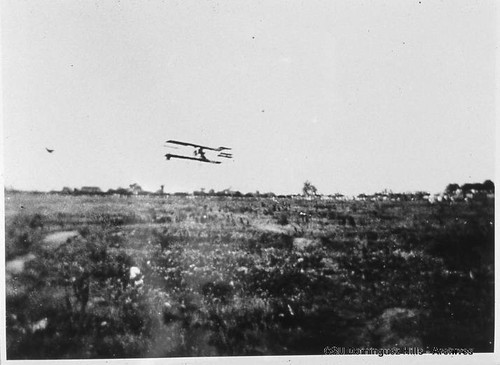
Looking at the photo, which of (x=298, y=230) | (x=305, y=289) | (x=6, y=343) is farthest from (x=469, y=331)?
(x=6, y=343)

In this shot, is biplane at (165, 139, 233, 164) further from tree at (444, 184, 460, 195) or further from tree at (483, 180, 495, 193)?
tree at (483, 180, 495, 193)

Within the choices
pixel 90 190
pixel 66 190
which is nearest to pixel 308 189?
pixel 90 190

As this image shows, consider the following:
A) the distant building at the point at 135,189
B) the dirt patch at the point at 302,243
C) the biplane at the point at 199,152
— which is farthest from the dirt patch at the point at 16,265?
the dirt patch at the point at 302,243

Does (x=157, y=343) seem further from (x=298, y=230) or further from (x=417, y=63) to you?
(x=417, y=63)

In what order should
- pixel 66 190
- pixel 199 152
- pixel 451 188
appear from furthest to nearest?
pixel 451 188 → pixel 199 152 → pixel 66 190

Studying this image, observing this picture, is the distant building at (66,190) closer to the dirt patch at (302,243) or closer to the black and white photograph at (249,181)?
the black and white photograph at (249,181)

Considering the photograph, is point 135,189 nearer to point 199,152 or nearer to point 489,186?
point 199,152

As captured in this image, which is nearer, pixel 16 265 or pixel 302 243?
pixel 16 265
